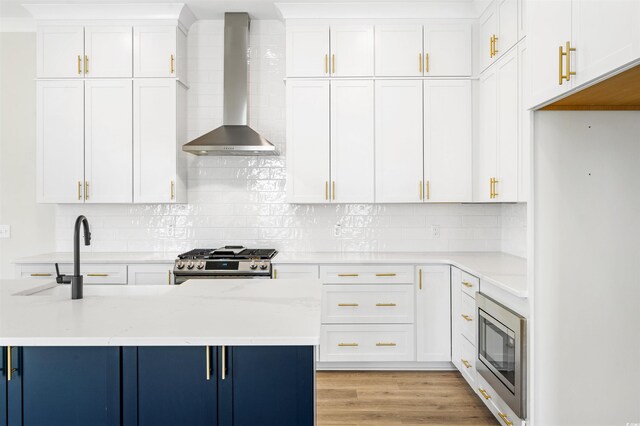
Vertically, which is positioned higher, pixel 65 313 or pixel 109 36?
pixel 109 36

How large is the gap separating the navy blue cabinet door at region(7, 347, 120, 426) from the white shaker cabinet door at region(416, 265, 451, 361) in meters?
2.52

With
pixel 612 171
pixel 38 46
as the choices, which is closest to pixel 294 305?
pixel 612 171

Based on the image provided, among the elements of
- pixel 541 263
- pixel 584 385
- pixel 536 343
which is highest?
pixel 541 263

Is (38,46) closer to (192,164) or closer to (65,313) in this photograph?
(192,164)

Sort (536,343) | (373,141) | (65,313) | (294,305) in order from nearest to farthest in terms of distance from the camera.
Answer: (65,313) < (294,305) < (536,343) < (373,141)

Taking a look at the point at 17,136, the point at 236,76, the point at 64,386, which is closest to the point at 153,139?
the point at 236,76

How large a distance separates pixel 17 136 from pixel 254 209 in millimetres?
2328

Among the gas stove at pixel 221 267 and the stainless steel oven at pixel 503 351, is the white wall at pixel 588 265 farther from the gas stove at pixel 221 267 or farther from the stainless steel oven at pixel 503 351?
the gas stove at pixel 221 267

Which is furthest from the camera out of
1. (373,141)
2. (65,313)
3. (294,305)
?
(373,141)

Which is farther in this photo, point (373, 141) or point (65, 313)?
point (373, 141)

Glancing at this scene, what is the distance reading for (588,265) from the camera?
202cm

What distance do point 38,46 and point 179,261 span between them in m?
2.25

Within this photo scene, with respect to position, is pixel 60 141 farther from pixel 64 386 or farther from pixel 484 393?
pixel 484 393

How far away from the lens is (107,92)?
151 inches
